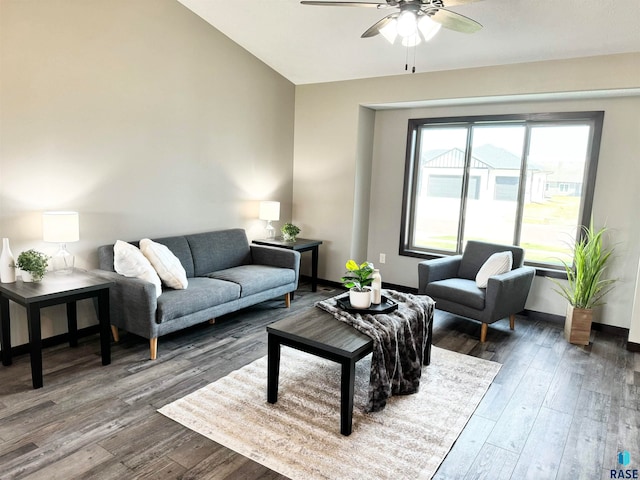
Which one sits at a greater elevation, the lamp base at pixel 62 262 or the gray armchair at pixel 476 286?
the lamp base at pixel 62 262

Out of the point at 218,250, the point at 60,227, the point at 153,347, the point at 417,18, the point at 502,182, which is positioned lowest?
the point at 153,347

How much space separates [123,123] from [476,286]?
3.54 m

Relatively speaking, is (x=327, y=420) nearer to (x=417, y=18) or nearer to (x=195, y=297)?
(x=195, y=297)

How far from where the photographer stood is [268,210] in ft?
16.6

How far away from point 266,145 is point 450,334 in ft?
9.96

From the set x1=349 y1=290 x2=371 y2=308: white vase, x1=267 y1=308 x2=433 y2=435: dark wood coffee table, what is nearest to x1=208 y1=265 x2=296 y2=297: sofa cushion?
x1=267 y1=308 x2=433 y2=435: dark wood coffee table

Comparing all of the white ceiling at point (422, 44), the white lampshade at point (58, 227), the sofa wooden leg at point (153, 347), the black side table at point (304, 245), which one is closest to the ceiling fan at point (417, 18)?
the white ceiling at point (422, 44)

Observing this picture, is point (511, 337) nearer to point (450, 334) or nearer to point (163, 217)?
point (450, 334)

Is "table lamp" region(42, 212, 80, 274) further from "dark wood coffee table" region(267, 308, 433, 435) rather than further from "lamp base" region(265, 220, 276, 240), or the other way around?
"lamp base" region(265, 220, 276, 240)

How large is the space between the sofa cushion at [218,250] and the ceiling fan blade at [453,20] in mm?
2905

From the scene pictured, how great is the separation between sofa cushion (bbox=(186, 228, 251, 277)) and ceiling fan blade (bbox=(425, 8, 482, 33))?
9.53ft

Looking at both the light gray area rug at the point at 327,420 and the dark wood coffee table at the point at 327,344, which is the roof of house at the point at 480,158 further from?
the dark wood coffee table at the point at 327,344

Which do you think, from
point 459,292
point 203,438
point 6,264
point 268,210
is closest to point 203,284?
point 6,264

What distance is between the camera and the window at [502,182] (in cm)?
435
